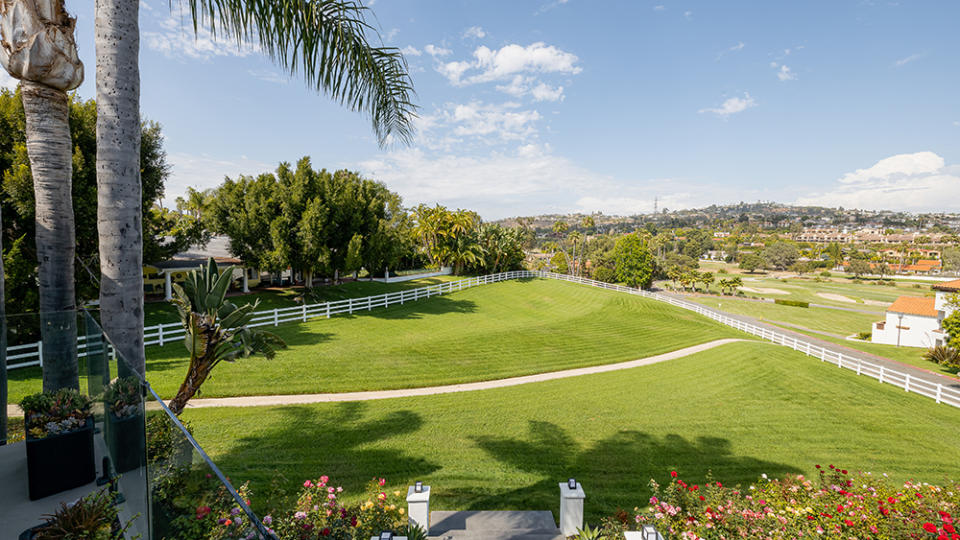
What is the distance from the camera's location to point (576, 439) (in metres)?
9.66

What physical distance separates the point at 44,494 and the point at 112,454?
83 cm

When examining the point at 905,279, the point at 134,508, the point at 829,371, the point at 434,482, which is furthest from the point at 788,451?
the point at 905,279

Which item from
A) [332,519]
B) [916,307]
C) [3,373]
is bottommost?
[916,307]

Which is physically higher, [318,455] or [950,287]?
[950,287]

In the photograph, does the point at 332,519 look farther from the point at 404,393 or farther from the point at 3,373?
the point at 404,393

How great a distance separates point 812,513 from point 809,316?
179 feet

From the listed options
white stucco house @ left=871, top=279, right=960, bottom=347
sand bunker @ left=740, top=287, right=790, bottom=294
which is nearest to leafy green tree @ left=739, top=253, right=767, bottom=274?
sand bunker @ left=740, top=287, right=790, bottom=294

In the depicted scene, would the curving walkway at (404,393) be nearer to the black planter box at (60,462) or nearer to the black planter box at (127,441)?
the black planter box at (60,462)

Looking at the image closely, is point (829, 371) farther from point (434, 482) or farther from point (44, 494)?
point (44, 494)

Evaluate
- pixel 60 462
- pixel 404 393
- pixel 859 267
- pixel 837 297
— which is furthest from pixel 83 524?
pixel 859 267

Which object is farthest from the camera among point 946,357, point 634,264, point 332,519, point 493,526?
point 634,264

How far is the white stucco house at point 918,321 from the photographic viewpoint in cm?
2581

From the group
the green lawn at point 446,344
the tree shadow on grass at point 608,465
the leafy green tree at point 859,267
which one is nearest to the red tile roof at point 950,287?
the green lawn at point 446,344

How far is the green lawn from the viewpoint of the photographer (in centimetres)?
1252
